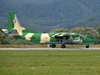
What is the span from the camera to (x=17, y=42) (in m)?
63.0

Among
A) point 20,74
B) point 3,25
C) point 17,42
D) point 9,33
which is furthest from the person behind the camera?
point 3,25

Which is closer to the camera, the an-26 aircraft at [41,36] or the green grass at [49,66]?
the green grass at [49,66]

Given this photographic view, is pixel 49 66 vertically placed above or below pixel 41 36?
below

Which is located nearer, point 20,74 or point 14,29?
point 20,74

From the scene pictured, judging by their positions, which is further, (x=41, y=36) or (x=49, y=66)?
(x=41, y=36)

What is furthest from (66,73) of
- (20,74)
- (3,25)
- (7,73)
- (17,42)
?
(3,25)

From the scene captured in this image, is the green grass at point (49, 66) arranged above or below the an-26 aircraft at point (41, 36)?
below

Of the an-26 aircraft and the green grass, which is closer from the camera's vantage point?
the green grass

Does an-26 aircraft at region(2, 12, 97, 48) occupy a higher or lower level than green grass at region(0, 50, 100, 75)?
higher

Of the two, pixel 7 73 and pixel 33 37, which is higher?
pixel 33 37

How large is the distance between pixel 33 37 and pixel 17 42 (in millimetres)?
17869

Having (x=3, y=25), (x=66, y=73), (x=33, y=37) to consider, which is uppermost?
(x=3, y=25)

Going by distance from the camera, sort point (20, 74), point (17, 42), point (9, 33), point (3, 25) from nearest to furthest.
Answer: point (20, 74) < point (9, 33) < point (17, 42) < point (3, 25)

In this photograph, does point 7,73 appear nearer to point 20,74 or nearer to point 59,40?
point 20,74
